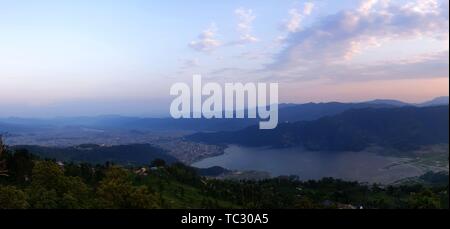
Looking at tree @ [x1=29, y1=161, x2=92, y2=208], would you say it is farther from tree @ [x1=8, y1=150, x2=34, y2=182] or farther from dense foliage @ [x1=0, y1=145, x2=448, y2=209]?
tree @ [x1=8, y1=150, x2=34, y2=182]

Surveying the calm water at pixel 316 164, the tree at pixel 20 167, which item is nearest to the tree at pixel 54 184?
the tree at pixel 20 167

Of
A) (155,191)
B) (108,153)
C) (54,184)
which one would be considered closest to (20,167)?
(54,184)

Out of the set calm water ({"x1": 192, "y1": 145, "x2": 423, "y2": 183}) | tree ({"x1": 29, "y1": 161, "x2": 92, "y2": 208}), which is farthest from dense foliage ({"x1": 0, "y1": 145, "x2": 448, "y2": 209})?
calm water ({"x1": 192, "y1": 145, "x2": 423, "y2": 183})

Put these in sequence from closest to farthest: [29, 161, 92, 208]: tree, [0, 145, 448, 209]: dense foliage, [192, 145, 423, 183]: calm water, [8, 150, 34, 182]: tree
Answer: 1. [0, 145, 448, 209]: dense foliage
2. [29, 161, 92, 208]: tree
3. [8, 150, 34, 182]: tree
4. [192, 145, 423, 183]: calm water

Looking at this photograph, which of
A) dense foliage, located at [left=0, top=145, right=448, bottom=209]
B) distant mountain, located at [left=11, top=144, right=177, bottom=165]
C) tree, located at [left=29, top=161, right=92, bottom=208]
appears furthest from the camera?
distant mountain, located at [left=11, top=144, right=177, bottom=165]
